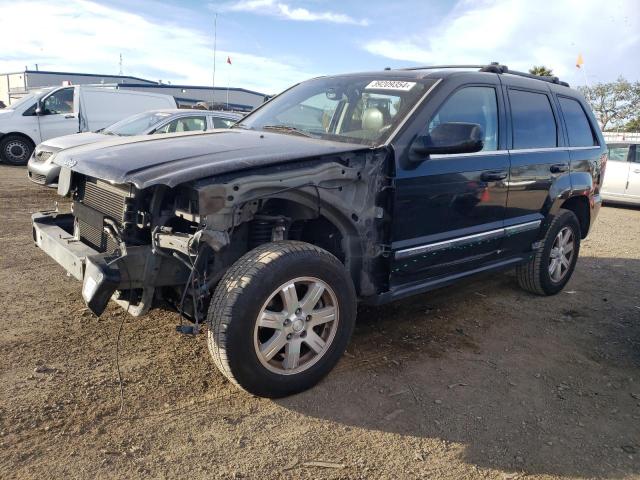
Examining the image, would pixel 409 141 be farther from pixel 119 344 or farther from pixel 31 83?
pixel 31 83

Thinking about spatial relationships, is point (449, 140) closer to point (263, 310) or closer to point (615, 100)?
point (263, 310)

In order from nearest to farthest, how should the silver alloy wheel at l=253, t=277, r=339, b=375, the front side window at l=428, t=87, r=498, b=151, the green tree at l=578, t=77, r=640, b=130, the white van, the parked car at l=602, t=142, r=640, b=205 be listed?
the silver alloy wheel at l=253, t=277, r=339, b=375 → the front side window at l=428, t=87, r=498, b=151 → the parked car at l=602, t=142, r=640, b=205 → the white van → the green tree at l=578, t=77, r=640, b=130

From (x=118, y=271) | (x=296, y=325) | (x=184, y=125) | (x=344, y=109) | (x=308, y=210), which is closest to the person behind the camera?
(x=118, y=271)

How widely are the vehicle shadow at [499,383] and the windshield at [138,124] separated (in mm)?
5832

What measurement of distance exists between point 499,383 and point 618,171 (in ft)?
34.2

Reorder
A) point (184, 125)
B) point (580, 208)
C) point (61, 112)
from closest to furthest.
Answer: point (580, 208), point (184, 125), point (61, 112)

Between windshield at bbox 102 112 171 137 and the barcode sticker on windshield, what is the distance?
564 centimetres

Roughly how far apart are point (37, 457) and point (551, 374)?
305 cm

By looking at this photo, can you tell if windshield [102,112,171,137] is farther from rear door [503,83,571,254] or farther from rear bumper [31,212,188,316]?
rear door [503,83,571,254]

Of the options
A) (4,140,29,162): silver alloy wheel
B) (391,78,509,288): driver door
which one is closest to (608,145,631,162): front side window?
(391,78,509,288): driver door

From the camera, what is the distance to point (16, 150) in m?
13.1

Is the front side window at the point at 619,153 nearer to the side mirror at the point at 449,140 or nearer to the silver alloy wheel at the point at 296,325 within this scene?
the side mirror at the point at 449,140

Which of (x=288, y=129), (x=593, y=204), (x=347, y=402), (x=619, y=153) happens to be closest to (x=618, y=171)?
(x=619, y=153)

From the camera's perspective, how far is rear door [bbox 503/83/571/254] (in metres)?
4.27
